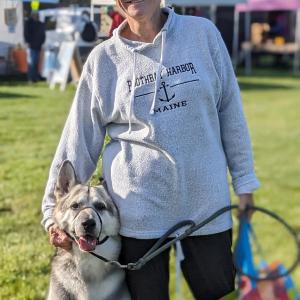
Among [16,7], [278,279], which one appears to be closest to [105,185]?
[278,279]

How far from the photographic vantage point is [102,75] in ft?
7.75

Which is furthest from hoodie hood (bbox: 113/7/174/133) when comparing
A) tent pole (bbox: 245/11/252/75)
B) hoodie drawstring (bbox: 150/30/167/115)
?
tent pole (bbox: 245/11/252/75)

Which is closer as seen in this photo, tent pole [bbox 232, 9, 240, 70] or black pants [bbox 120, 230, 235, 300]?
black pants [bbox 120, 230, 235, 300]

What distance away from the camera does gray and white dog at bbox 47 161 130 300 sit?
2395mm

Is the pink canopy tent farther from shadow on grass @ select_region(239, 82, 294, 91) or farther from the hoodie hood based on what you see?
the hoodie hood

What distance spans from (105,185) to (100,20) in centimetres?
102

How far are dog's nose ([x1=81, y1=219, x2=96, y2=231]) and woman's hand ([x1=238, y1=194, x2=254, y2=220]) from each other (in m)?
0.50

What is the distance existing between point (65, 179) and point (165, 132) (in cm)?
45

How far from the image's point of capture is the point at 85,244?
2389 millimetres

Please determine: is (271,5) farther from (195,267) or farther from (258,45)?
(195,267)

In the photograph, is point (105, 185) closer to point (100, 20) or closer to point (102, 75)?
point (102, 75)

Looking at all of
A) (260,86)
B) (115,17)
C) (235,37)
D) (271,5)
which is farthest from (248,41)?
(115,17)

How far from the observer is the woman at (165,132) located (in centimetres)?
231

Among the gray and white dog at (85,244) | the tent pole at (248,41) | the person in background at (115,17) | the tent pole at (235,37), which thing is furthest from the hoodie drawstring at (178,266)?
the tent pole at (235,37)
